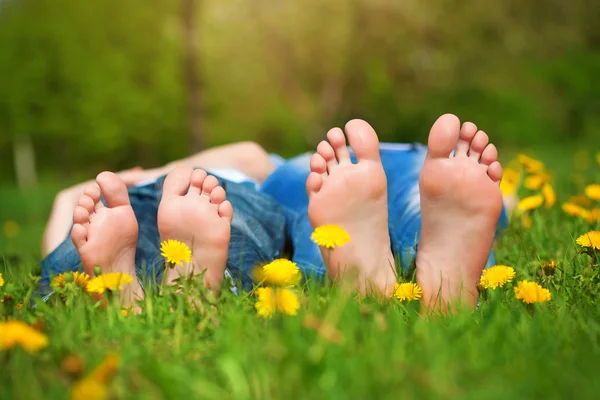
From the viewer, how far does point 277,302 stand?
1075 mm

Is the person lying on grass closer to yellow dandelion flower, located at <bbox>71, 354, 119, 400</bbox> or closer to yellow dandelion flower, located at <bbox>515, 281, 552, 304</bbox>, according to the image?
yellow dandelion flower, located at <bbox>515, 281, 552, 304</bbox>

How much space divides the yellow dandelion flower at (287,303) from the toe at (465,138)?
55 centimetres

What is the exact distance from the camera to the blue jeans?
5.37 feet

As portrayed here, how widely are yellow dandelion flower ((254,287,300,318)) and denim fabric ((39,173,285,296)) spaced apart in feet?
1.16

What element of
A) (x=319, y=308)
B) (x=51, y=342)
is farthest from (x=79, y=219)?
(x=319, y=308)

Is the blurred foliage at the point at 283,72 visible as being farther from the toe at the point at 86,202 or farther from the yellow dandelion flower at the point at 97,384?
the yellow dandelion flower at the point at 97,384

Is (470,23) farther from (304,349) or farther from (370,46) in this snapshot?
(304,349)

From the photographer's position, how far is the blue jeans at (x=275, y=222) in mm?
1638

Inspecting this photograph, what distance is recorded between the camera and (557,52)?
11.3 m

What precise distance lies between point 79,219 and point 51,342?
411 millimetres

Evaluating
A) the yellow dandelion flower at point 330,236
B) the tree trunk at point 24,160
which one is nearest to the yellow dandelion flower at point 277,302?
the yellow dandelion flower at point 330,236

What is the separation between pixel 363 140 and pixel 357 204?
5.4 inches

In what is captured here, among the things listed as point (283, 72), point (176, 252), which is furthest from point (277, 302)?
point (283, 72)

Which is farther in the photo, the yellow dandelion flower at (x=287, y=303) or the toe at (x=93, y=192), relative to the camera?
the toe at (x=93, y=192)
